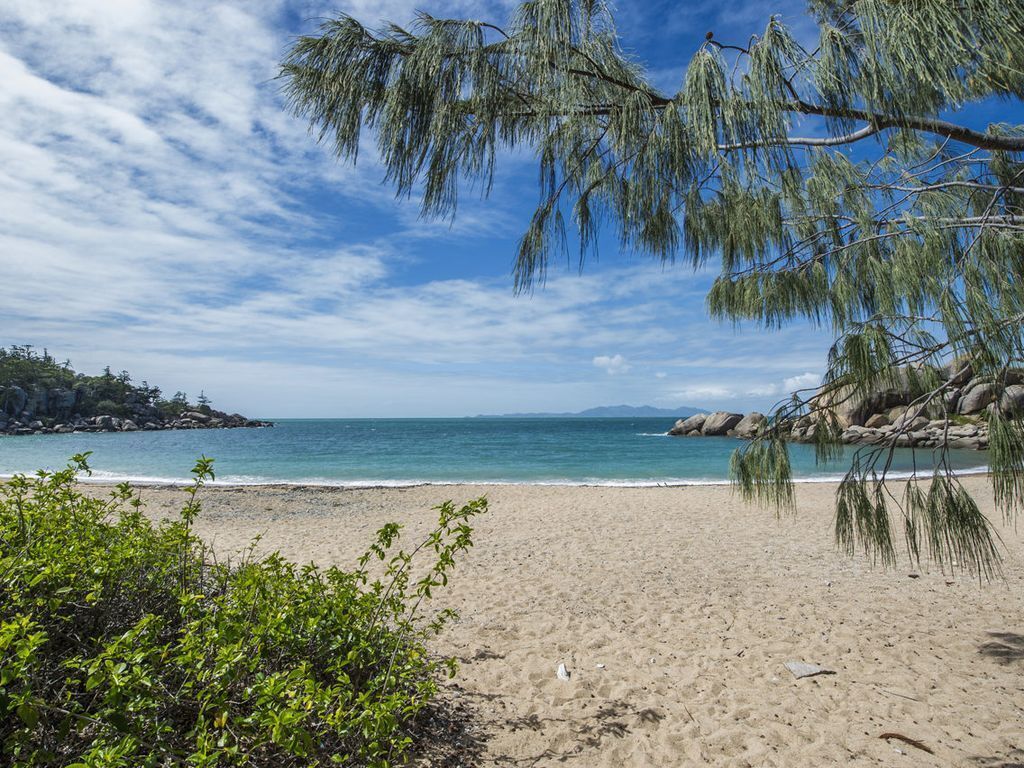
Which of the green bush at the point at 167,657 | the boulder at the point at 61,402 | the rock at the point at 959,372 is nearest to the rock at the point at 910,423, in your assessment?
the rock at the point at 959,372

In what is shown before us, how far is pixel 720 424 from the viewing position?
4616 centimetres

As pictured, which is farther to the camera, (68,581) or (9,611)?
(68,581)

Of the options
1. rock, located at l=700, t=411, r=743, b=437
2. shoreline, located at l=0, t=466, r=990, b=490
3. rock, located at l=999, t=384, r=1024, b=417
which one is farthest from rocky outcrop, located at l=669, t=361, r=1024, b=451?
rock, located at l=700, t=411, r=743, b=437

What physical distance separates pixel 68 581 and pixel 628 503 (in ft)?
37.8

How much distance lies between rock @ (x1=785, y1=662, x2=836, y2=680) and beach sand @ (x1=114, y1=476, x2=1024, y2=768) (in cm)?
7

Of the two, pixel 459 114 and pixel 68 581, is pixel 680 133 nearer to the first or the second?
pixel 459 114

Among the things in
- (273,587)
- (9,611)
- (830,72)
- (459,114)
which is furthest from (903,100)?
(9,611)

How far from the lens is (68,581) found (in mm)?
2023

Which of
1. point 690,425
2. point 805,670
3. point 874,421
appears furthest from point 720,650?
point 690,425

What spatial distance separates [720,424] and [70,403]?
244 ft

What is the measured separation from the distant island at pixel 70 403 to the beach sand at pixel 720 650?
69.7m

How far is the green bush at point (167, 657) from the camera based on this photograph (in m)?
1.47

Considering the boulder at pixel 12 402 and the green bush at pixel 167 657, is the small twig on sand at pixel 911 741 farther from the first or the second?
the boulder at pixel 12 402

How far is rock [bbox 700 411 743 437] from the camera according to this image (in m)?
45.9
